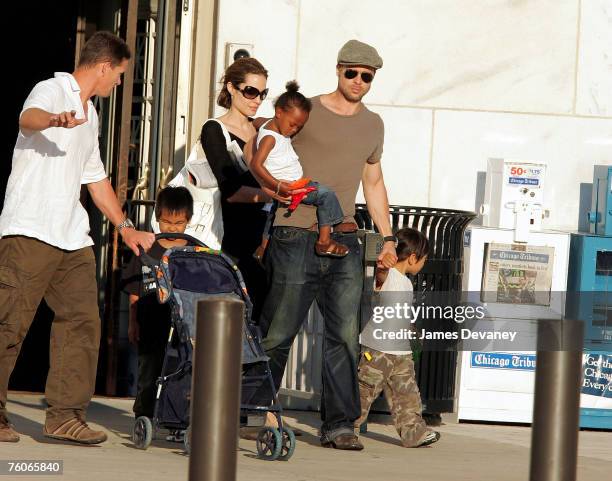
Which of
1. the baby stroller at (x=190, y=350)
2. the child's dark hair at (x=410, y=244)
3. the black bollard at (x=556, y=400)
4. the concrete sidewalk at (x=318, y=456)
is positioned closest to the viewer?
the black bollard at (x=556, y=400)

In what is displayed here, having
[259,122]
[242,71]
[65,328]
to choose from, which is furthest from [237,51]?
[65,328]

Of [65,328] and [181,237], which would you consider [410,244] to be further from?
[65,328]

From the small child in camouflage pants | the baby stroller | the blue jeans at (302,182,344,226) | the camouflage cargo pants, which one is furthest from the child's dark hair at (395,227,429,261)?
the baby stroller

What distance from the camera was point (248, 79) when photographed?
7719 millimetres


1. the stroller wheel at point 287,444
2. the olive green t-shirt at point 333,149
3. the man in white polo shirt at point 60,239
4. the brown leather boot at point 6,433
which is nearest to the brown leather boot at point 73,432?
the man in white polo shirt at point 60,239

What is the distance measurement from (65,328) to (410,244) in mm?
2097

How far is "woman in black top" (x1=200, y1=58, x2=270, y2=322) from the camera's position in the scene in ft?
24.9

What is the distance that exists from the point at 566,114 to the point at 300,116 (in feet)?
10.4

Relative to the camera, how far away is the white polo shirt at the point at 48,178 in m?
6.92

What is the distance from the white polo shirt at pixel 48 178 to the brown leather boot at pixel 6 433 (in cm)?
90

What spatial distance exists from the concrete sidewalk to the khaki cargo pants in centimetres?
24

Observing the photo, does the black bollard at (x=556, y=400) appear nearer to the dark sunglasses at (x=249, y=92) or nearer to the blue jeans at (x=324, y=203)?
the blue jeans at (x=324, y=203)

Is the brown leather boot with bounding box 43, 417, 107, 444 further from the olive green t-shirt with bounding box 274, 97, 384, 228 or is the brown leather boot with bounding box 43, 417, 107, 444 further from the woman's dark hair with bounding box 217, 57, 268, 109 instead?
the woman's dark hair with bounding box 217, 57, 268, 109

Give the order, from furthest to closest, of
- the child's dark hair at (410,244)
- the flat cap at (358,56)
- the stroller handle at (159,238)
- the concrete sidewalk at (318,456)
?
the child's dark hair at (410,244)
the flat cap at (358,56)
the stroller handle at (159,238)
the concrete sidewalk at (318,456)
